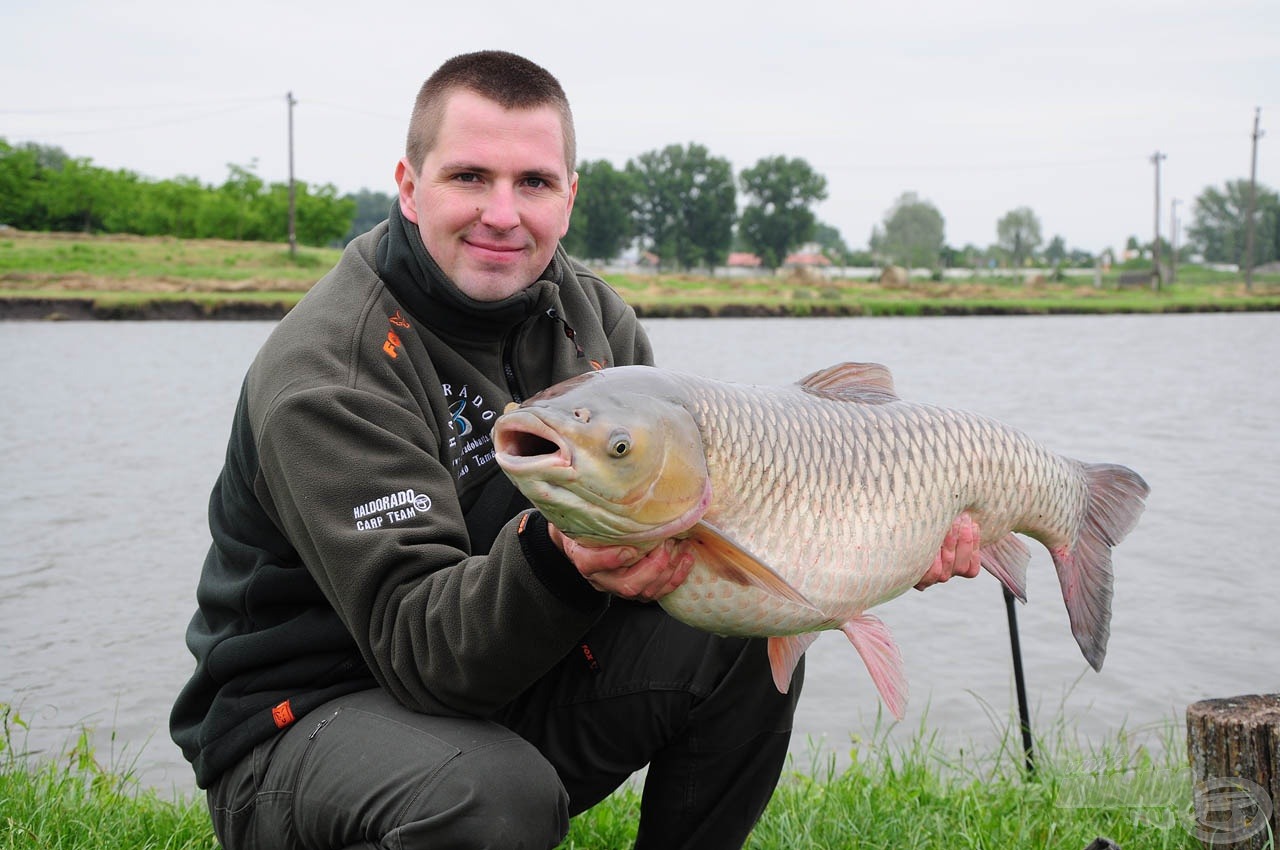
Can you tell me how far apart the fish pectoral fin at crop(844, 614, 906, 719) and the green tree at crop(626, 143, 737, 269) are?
61980 millimetres

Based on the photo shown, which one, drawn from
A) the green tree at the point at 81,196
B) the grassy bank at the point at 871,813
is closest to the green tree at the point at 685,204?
the green tree at the point at 81,196

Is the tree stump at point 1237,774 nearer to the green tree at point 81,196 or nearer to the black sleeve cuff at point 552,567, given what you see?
the black sleeve cuff at point 552,567

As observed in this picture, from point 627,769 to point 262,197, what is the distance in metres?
45.2

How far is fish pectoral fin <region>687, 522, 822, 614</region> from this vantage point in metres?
→ 1.69

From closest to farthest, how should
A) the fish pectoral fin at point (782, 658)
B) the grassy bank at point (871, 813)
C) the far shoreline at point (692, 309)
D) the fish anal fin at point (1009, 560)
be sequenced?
the fish pectoral fin at point (782, 658) < the fish anal fin at point (1009, 560) < the grassy bank at point (871, 813) < the far shoreline at point (692, 309)

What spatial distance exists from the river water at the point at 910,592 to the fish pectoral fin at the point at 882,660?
167cm

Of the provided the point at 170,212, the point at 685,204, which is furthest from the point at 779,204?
the point at 170,212

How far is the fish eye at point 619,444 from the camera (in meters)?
1.51

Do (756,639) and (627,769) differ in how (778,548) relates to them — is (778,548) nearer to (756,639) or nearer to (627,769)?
(756,639)

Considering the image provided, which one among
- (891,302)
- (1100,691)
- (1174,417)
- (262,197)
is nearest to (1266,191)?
(891,302)

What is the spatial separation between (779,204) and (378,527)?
6535 centimetres

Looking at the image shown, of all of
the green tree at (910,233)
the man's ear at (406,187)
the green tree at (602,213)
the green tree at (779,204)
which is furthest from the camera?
the green tree at (910,233)

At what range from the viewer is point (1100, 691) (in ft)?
16.3

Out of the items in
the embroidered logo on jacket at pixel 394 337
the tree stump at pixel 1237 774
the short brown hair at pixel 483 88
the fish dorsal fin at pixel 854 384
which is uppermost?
the short brown hair at pixel 483 88
